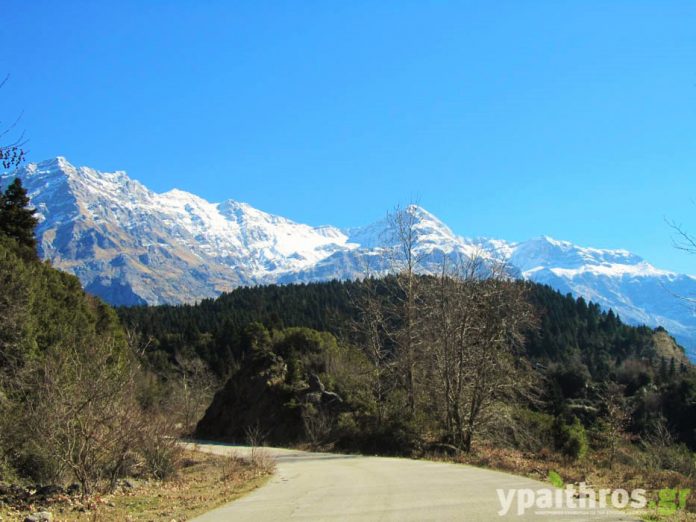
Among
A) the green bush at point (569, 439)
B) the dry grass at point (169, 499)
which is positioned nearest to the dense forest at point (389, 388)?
the green bush at point (569, 439)

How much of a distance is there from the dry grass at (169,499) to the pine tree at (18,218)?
29656 mm

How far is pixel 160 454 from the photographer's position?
688 inches

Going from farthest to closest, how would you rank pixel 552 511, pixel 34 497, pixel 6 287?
pixel 6 287
pixel 34 497
pixel 552 511

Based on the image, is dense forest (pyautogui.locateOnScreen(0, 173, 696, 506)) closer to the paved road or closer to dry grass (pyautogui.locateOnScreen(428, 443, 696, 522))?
dry grass (pyautogui.locateOnScreen(428, 443, 696, 522))

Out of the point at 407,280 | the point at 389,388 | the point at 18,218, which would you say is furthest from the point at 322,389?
the point at 18,218

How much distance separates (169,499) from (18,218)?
1402 inches

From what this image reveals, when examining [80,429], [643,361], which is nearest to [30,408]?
[80,429]

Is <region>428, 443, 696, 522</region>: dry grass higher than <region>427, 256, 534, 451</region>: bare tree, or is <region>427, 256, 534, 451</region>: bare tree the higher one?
<region>427, 256, 534, 451</region>: bare tree

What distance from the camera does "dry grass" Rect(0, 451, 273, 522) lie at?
11.8 m

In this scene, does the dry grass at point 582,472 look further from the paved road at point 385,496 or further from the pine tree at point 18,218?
the pine tree at point 18,218

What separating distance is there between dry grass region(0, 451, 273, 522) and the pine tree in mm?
29656

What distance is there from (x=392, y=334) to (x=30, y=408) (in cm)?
1646

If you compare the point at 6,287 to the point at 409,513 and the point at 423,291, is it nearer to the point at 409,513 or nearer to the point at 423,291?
the point at 423,291

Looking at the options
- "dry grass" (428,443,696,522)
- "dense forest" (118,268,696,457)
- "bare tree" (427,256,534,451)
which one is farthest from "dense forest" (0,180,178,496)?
"bare tree" (427,256,534,451)
